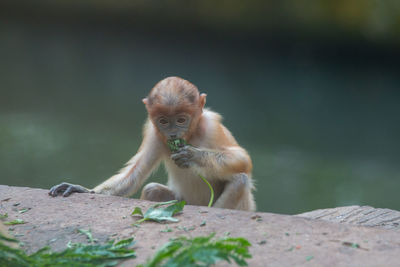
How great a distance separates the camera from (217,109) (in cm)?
1366

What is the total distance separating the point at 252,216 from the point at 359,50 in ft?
42.3

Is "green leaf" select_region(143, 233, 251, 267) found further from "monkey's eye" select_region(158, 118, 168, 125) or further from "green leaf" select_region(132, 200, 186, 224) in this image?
"monkey's eye" select_region(158, 118, 168, 125)

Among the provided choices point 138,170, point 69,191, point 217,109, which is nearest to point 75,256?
point 69,191

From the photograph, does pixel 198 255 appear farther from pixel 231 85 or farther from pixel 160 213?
pixel 231 85

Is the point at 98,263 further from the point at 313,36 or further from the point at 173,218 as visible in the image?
the point at 313,36

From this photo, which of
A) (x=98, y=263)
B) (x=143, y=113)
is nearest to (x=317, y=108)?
(x=143, y=113)

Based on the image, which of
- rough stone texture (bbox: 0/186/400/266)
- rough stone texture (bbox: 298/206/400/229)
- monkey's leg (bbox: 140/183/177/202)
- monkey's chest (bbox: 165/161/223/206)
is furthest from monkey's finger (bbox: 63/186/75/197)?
rough stone texture (bbox: 298/206/400/229)

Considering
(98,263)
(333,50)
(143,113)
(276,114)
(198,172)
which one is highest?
(333,50)

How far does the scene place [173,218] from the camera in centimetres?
439

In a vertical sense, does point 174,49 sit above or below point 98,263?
above

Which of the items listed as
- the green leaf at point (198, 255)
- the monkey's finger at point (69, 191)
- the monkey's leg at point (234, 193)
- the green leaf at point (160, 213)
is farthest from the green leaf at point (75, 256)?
the monkey's leg at point (234, 193)

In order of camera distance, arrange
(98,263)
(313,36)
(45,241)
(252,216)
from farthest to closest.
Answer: (313,36) < (252,216) < (45,241) < (98,263)

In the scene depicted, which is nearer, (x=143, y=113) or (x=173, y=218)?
(x=173, y=218)

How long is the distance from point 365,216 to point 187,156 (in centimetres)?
209
